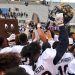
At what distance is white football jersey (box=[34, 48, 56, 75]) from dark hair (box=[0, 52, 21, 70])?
186cm

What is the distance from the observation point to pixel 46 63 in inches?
184

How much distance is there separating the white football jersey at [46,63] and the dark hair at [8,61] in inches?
73.1

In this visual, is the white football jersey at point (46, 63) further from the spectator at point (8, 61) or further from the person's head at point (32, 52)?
the spectator at point (8, 61)

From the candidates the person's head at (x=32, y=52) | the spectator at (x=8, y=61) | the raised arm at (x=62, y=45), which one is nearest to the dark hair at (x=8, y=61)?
the spectator at (x=8, y=61)

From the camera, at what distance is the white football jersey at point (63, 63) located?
187 inches

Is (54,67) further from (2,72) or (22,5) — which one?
(22,5)

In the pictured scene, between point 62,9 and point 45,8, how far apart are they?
2786 cm

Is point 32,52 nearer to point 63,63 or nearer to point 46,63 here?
point 46,63

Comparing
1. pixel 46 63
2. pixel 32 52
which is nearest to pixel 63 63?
pixel 46 63

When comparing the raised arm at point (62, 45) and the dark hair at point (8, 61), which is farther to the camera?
the raised arm at point (62, 45)

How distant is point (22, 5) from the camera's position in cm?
3244

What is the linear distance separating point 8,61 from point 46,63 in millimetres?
2047

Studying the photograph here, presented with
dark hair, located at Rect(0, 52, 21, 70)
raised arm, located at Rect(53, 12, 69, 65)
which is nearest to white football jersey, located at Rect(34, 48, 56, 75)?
raised arm, located at Rect(53, 12, 69, 65)

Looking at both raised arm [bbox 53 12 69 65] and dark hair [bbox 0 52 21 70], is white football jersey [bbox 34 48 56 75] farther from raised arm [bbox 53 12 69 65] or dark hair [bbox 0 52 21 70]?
dark hair [bbox 0 52 21 70]
